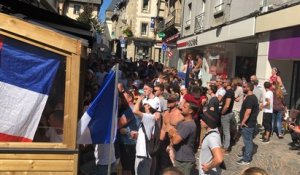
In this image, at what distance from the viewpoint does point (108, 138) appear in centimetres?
611

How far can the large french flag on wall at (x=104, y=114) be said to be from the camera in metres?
5.87

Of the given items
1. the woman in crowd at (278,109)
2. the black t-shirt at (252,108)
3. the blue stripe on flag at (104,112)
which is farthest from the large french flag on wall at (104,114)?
the woman in crowd at (278,109)

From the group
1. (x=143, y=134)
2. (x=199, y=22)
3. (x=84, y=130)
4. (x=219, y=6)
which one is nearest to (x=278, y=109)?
(x=143, y=134)

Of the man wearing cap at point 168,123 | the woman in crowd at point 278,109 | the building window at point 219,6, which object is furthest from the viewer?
the building window at point 219,6

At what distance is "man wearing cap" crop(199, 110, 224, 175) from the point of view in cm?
587

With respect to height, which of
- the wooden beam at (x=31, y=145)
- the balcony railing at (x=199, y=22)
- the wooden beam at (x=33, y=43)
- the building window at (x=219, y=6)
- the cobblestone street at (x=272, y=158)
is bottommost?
the cobblestone street at (x=272, y=158)

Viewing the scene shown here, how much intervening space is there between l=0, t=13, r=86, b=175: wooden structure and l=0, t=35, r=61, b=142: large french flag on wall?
0.30 feet

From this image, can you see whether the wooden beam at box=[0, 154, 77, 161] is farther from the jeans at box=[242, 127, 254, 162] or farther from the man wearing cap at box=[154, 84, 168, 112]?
the jeans at box=[242, 127, 254, 162]

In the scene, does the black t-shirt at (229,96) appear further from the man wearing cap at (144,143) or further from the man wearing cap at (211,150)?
the man wearing cap at (211,150)

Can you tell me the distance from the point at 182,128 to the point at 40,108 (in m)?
2.12

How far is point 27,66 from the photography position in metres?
5.25

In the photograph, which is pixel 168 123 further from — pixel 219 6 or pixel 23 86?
pixel 219 6

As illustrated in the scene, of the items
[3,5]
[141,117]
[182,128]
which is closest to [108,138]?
[182,128]

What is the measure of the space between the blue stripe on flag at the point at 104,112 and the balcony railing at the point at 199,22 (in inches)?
767
